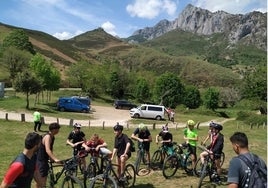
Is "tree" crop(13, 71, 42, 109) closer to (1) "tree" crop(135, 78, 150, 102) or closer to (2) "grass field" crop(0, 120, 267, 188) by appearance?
(2) "grass field" crop(0, 120, 267, 188)

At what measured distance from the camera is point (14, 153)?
18.3m

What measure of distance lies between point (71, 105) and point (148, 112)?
9798 mm

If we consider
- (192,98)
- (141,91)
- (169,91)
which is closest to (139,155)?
(169,91)

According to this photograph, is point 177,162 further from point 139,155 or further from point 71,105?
point 71,105

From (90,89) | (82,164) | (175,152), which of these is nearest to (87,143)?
(82,164)

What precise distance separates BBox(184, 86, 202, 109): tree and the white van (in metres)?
36.1

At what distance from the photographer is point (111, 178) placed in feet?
31.8

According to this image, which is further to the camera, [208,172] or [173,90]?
[173,90]

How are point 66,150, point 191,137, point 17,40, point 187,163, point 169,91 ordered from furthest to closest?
point 17,40 → point 169,91 → point 66,150 → point 187,163 → point 191,137

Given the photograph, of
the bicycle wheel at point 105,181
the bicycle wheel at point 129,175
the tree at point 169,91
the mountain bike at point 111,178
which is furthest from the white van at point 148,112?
the bicycle wheel at point 105,181

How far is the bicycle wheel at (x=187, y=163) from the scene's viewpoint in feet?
44.7

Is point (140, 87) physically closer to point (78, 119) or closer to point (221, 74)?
point (78, 119)

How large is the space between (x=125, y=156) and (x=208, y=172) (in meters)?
3.18

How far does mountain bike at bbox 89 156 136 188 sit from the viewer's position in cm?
972
